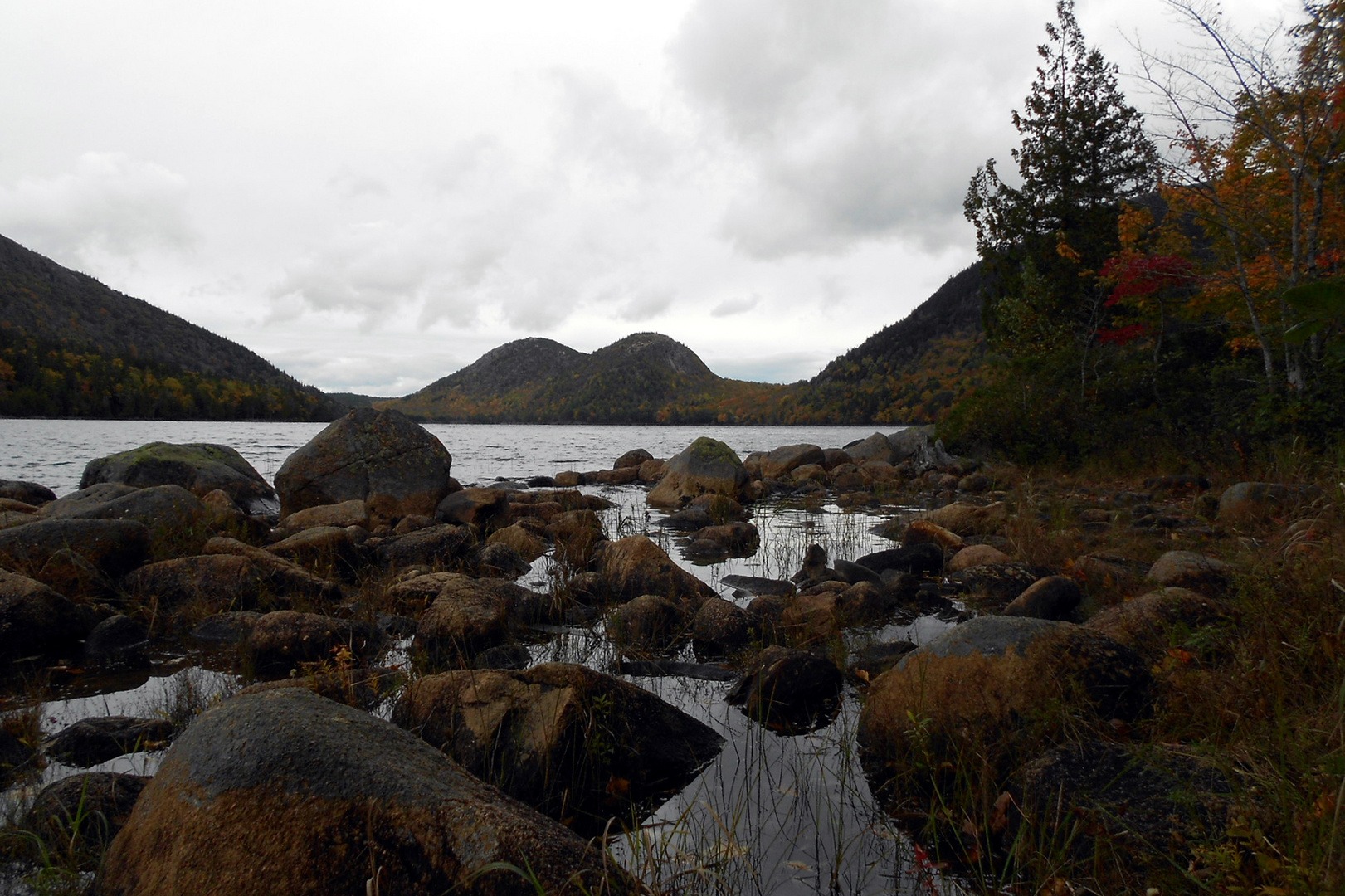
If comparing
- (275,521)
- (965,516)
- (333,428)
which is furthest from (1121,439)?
(275,521)

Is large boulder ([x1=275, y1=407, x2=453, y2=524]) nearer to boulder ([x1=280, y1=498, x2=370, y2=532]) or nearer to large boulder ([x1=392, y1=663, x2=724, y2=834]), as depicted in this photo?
boulder ([x1=280, y1=498, x2=370, y2=532])

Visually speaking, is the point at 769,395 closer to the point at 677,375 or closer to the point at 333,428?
the point at 677,375

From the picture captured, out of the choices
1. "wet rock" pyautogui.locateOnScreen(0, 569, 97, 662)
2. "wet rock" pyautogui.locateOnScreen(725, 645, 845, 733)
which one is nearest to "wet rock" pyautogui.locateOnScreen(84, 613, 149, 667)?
"wet rock" pyautogui.locateOnScreen(0, 569, 97, 662)

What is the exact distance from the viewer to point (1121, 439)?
15195 millimetres

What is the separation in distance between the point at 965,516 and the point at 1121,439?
749cm

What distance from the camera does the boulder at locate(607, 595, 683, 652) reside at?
5.55m

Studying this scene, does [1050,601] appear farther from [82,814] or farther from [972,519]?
[82,814]

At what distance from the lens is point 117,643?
215 inches

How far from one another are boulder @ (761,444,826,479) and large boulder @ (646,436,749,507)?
194 inches

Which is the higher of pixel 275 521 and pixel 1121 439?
pixel 1121 439

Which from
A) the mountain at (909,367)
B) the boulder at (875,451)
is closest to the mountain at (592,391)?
the mountain at (909,367)

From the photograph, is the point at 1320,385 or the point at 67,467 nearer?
the point at 1320,385

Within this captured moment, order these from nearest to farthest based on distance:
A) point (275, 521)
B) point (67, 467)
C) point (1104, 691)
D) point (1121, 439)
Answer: point (1104, 691) → point (275, 521) → point (1121, 439) → point (67, 467)

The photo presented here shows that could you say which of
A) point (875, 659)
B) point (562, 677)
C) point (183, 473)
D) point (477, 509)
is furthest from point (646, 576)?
point (183, 473)
